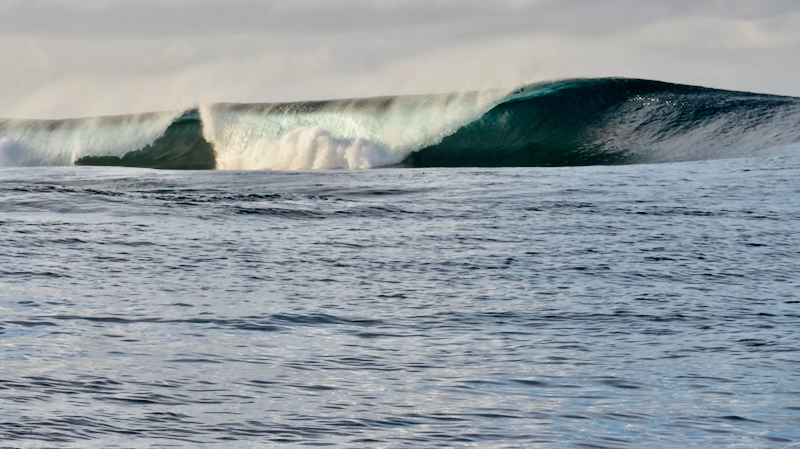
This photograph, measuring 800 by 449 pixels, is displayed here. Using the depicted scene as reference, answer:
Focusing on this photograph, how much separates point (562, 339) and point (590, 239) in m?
4.53

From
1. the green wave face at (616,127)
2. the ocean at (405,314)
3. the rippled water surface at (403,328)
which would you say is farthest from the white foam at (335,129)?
the rippled water surface at (403,328)

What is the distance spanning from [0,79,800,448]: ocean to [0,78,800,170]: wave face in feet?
27.1

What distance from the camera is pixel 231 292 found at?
6.95 metres

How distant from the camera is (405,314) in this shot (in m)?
6.17

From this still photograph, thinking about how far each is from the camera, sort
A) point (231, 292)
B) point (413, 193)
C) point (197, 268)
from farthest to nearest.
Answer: point (413, 193), point (197, 268), point (231, 292)

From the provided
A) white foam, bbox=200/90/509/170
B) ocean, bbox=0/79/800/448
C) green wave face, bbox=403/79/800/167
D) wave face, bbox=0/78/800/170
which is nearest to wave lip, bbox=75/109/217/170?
wave face, bbox=0/78/800/170

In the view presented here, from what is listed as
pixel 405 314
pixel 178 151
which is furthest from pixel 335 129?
pixel 405 314

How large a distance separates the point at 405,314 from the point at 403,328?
0.42 metres

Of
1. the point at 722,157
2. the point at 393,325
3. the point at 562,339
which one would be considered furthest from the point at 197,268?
the point at 722,157

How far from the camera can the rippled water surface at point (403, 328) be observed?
3768 mm

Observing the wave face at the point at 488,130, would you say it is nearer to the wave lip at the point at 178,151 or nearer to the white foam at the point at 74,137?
the wave lip at the point at 178,151

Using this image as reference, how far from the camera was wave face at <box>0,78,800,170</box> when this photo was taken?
2572 centimetres

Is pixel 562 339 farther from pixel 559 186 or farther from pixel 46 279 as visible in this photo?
pixel 559 186

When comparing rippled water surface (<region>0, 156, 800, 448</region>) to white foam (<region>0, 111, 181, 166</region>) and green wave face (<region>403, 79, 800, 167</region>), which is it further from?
white foam (<region>0, 111, 181, 166</region>)
